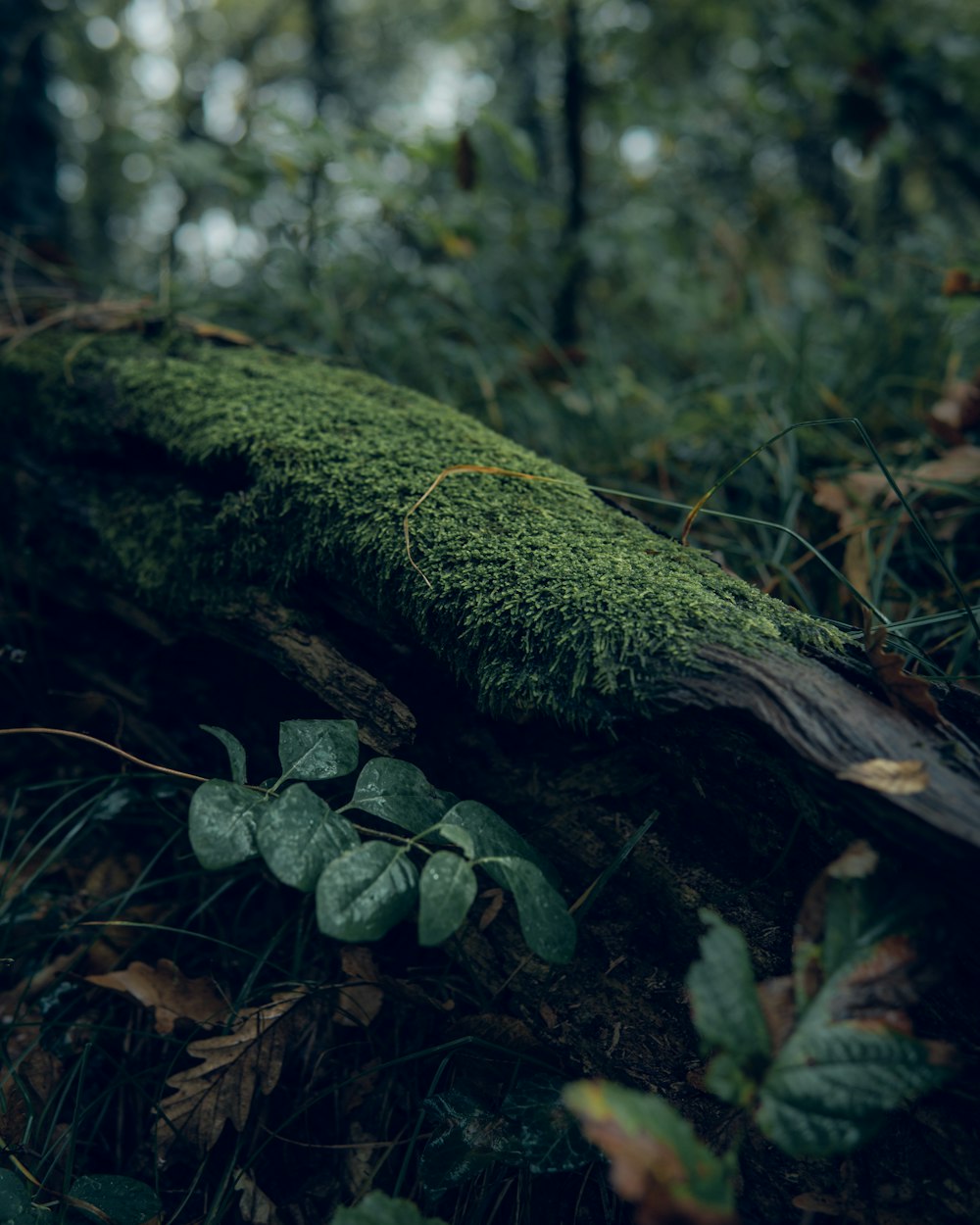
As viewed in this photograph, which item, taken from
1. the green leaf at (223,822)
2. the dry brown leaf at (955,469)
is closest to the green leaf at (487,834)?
the green leaf at (223,822)

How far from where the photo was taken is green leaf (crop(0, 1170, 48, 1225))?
900 millimetres

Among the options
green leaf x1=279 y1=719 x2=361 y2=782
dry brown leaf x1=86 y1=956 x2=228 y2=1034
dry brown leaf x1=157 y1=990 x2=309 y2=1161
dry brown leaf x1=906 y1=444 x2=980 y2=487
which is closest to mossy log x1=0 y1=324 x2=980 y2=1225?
green leaf x1=279 y1=719 x2=361 y2=782

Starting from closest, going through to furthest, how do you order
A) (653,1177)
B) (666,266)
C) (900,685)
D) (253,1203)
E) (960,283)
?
(653,1177) → (900,685) → (253,1203) → (960,283) → (666,266)

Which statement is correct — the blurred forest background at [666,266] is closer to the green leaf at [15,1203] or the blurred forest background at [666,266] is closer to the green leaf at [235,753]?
the green leaf at [235,753]

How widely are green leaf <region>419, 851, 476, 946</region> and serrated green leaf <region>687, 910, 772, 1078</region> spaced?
11.0 inches

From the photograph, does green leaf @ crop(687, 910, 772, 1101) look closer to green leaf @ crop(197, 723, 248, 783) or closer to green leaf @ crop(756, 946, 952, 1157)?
green leaf @ crop(756, 946, 952, 1157)

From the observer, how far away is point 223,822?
0.92 metres

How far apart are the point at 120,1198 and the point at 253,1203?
8.7 inches

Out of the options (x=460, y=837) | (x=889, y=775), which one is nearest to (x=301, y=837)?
(x=460, y=837)

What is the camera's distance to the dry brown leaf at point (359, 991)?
4.10 feet

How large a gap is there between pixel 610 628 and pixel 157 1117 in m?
1.12

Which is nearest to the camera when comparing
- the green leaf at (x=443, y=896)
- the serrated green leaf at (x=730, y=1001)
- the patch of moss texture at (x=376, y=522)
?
the serrated green leaf at (x=730, y=1001)

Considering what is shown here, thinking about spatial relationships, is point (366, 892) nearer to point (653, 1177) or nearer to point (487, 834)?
point (487, 834)

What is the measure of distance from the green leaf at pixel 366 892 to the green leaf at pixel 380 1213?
28 centimetres
